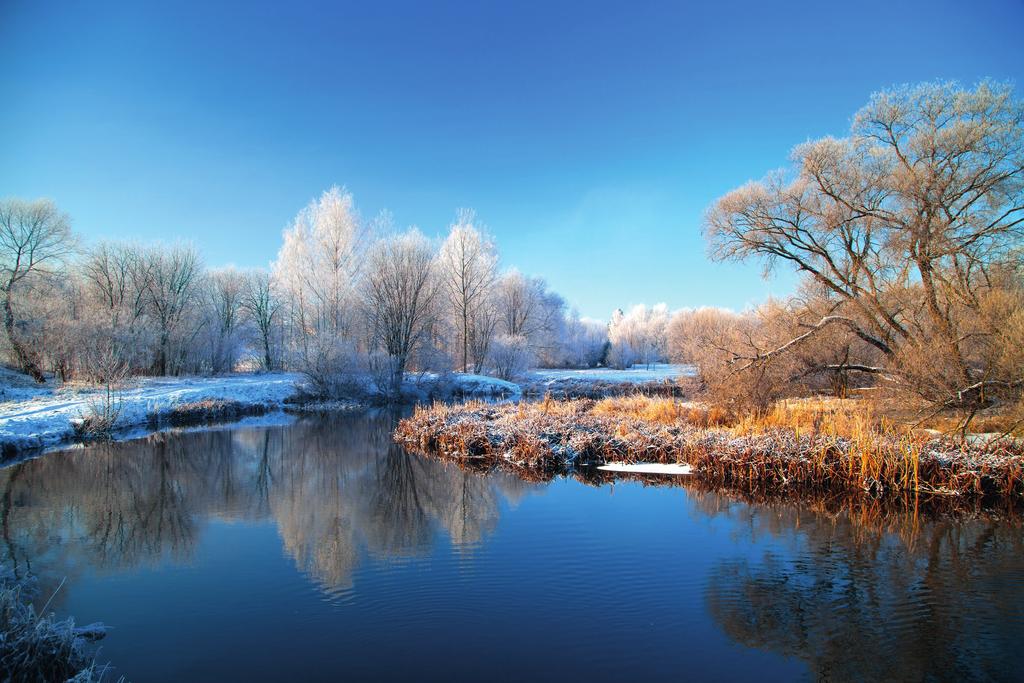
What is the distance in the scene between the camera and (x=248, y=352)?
44844 mm

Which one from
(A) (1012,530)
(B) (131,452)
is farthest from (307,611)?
(B) (131,452)

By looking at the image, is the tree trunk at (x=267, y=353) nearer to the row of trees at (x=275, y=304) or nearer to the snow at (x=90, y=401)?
the row of trees at (x=275, y=304)

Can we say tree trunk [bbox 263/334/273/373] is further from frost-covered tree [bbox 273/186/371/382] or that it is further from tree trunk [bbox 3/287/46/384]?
tree trunk [bbox 3/287/46/384]

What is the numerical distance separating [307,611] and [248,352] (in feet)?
143

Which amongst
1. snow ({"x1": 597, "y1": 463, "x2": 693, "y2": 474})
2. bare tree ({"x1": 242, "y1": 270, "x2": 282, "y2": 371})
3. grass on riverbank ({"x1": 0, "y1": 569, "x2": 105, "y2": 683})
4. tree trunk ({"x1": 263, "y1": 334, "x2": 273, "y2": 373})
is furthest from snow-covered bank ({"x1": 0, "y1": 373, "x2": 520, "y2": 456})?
snow ({"x1": 597, "y1": 463, "x2": 693, "y2": 474})

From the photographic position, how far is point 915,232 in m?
13.7

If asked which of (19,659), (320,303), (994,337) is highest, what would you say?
(320,303)

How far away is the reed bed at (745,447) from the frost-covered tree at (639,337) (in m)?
52.6

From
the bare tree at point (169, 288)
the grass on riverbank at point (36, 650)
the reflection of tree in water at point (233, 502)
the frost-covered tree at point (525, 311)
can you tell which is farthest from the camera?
the frost-covered tree at point (525, 311)

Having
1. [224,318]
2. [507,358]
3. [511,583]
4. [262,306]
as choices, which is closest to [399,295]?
[507,358]

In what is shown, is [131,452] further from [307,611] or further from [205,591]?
[307,611]

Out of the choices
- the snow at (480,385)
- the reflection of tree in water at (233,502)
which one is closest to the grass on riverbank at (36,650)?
the reflection of tree in water at (233,502)

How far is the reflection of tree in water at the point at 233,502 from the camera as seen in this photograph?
25.3 feet

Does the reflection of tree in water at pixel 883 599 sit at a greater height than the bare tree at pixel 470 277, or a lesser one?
lesser
